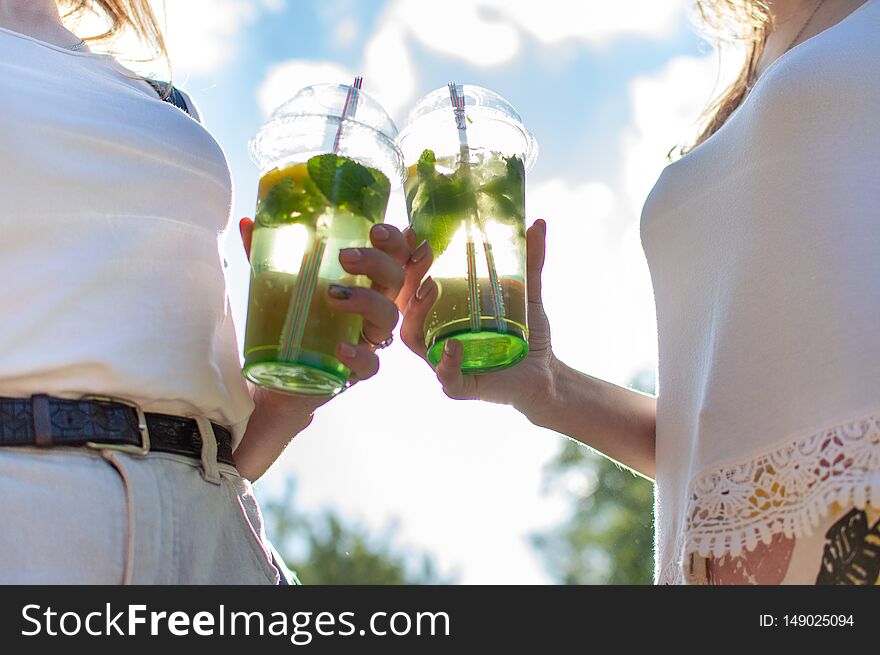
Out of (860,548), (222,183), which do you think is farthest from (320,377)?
(860,548)

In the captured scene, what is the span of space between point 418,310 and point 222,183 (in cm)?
49

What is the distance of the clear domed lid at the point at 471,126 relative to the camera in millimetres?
2121

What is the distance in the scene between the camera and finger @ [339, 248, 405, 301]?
1776 millimetres

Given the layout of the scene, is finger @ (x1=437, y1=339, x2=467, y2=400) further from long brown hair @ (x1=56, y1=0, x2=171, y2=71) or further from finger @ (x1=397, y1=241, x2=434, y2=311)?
long brown hair @ (x1=56, y1=0, x2=171, y2=71)

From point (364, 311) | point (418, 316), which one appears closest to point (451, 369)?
point (418, 316)

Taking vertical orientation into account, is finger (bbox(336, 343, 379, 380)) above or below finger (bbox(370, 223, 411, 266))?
below

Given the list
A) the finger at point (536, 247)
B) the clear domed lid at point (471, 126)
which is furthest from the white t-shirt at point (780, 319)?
the clear domed lid at point (471, 126)

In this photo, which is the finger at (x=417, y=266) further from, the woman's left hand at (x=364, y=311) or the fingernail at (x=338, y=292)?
the fingernail at (x=338, y=292)

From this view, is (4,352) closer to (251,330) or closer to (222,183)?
(251,330)

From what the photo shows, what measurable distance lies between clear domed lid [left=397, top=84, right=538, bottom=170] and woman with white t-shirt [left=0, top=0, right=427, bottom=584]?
34cm

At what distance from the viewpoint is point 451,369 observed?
2092mm

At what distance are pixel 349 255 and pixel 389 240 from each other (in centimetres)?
10

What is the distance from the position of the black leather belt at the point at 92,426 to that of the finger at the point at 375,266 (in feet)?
1.38

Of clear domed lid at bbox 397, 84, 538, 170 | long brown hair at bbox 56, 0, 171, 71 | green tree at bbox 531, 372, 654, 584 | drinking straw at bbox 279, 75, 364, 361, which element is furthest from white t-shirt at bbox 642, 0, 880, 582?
green tree at bbox 531, 372, 654, 584
